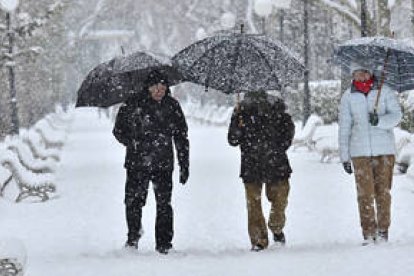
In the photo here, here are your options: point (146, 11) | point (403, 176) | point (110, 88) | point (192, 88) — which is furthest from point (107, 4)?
point (110, 88)

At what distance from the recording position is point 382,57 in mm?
8656

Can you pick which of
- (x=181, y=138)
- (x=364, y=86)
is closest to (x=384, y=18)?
(x=364, y=86)

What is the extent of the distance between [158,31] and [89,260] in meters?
64.6

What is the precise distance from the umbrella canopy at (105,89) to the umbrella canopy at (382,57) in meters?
2.13

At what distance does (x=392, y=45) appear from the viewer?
8.30 meters

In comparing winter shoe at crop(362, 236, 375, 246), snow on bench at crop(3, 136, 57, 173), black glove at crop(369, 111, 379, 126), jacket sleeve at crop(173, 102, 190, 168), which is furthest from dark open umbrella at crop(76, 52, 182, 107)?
snow on bench at crop(3, 136, 57, 173)

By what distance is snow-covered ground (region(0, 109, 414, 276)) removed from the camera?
23.8 ft

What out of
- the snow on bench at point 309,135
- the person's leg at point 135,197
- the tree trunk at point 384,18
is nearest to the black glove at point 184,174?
the person's leg at point 135,197

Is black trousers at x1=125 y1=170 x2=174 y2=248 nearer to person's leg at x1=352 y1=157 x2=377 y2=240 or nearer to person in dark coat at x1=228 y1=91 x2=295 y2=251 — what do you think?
person in dark coat at x1=228 y1=91 x2=295 y2=251

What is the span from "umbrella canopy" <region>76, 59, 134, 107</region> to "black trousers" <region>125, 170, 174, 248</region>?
0.89 metres

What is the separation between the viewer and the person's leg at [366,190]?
8266 mm

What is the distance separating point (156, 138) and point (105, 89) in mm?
914

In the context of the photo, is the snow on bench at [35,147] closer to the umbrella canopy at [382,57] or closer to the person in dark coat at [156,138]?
the person in dark coat at [156,138]

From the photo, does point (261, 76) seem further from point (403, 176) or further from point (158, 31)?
point (158, 31)
